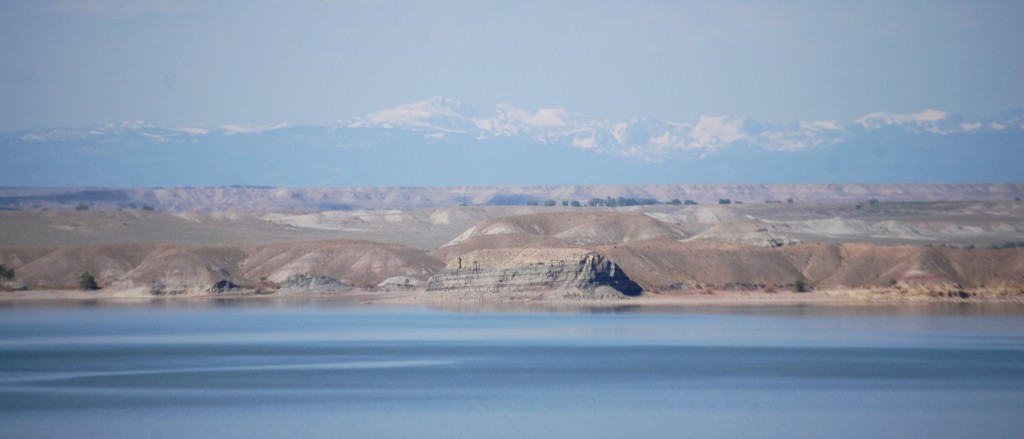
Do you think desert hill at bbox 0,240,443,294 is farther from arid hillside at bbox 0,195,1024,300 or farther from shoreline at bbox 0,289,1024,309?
shoreline at bbox 0,289,1024,309

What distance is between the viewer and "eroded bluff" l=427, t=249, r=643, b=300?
100125 millimetres

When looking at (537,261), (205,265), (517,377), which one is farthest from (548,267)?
(517,377)

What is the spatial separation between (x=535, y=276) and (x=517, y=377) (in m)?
53.2

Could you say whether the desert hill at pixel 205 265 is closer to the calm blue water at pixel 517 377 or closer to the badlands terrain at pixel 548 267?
the badlands terrain at pixel 548 267

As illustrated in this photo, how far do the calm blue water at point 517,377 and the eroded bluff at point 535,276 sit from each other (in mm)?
18747

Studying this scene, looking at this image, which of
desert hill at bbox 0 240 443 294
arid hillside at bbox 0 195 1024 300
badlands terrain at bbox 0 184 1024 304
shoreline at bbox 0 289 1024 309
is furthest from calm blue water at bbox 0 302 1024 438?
desert hill at bbox 0 240 443 294

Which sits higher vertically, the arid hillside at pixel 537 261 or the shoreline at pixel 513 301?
the arid hillside at pixel 537 261

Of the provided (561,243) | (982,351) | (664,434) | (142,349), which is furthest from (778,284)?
(664,434)

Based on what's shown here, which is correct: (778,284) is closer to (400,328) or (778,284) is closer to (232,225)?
(400,328)

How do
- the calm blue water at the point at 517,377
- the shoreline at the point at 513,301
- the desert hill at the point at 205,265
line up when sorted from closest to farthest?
the calm blue water at the point at 517,377 → the shoreline at the point at 513,301 → the desert hill at the point at 205,265

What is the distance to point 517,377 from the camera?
159 feet

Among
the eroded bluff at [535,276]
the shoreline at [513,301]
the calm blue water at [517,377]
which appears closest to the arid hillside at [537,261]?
the eroded bluff at [535,276]

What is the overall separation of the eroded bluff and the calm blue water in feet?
61.5

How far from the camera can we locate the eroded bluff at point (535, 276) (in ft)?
328
